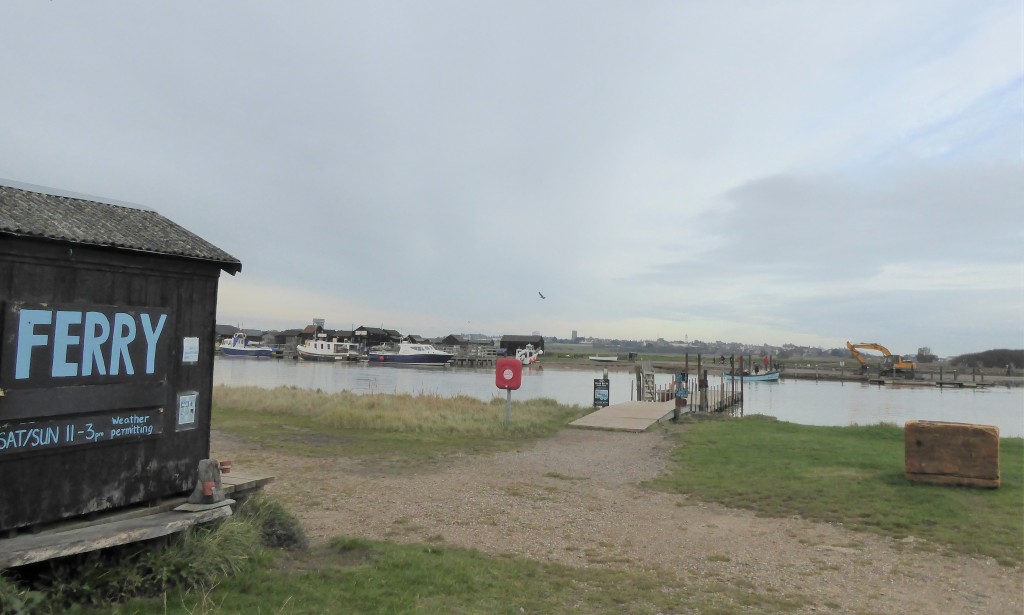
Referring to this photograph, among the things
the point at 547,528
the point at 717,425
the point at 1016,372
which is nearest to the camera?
the point at 547,528

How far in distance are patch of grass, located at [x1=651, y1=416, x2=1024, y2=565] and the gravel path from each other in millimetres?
533

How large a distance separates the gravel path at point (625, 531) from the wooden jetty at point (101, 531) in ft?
6.61

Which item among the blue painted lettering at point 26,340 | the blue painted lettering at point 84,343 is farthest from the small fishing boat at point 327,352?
the blue painted lettering at point 26,340

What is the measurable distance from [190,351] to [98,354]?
0.88 meters

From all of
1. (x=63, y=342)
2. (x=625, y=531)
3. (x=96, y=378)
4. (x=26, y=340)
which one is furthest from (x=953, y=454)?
(x=26, y=340)

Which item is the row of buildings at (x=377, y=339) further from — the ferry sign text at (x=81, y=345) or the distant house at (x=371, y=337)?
the ferry sign text at (x=81, y=345)

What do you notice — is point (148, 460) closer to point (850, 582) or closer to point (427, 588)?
point (427, 588)

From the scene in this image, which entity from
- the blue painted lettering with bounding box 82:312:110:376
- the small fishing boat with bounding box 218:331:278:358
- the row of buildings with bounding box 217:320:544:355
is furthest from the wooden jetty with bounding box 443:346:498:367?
the blue painted lettering with bounding box 82:312:110:376

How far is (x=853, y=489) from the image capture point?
9961 millimetres

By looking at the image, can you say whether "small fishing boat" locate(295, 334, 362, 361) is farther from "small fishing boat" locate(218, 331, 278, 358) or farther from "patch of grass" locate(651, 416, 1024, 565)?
"patch of grass" locate(651, 416, 1024, 565)

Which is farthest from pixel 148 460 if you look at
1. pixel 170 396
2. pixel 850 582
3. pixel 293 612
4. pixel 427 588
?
pixel 850 582

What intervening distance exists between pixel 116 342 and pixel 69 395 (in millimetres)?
568

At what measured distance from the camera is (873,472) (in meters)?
11.0

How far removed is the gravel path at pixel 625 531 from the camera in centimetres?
603
